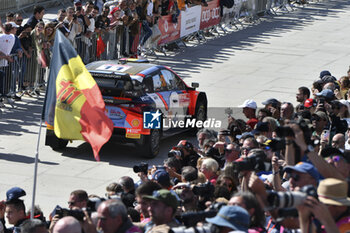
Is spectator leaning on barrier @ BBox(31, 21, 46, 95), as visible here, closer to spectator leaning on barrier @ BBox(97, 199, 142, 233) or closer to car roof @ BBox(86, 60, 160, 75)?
car roof @ BBox(86, 60, 160, 75)

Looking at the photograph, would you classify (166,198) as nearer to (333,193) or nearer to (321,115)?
(333,193)

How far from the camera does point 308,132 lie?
285 inches

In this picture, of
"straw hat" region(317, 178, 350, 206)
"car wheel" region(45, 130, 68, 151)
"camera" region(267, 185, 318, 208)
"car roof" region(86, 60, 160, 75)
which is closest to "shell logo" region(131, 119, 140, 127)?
"car roof" region(86, 60, 160, 75)

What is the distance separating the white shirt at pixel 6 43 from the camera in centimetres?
1775

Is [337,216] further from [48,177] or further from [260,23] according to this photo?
[260,23]

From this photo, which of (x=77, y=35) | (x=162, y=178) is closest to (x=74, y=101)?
(x=162, y=178)

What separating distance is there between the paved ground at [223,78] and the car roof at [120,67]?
1.60 metres

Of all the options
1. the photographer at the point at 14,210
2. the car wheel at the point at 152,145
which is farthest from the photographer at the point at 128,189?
the car wheel at the point at 152,145

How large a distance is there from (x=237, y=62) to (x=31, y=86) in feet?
27.1

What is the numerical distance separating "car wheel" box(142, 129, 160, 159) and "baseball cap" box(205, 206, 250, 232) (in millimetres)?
8955

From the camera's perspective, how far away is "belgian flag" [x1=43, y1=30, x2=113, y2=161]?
375 inches

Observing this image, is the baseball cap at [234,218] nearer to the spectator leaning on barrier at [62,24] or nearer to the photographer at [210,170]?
the photographer at [210,170]

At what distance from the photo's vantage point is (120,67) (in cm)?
1562

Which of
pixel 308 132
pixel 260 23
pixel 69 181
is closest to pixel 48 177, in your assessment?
pixel 69 181
